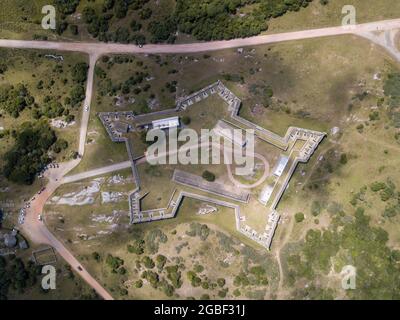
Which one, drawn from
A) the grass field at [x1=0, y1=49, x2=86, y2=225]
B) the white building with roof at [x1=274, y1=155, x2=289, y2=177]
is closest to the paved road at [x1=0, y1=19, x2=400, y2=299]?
the grass field at [x1=0, y1=49, x2=86, y2=225]

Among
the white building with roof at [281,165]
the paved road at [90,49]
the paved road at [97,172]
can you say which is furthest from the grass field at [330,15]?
the paved road at [97,172]

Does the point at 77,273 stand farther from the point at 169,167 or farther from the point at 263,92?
the point at 263,92

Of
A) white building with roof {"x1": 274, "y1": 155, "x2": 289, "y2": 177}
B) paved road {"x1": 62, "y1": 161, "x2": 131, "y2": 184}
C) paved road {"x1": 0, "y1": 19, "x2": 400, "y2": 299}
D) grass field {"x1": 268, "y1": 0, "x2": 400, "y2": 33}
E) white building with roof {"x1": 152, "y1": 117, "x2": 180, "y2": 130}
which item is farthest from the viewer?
grass field {"x1": 268, "y1": 0, "x2": 400, "y2": 33}

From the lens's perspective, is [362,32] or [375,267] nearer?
[375,267]

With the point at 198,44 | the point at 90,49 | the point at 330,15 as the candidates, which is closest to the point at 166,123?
the point at 198,44

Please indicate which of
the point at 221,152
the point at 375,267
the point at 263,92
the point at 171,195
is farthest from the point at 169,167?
the point at 375,267

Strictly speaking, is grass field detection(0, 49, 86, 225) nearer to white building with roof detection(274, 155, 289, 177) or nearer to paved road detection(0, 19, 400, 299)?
paved road detection(0, 19, 400, 299)
